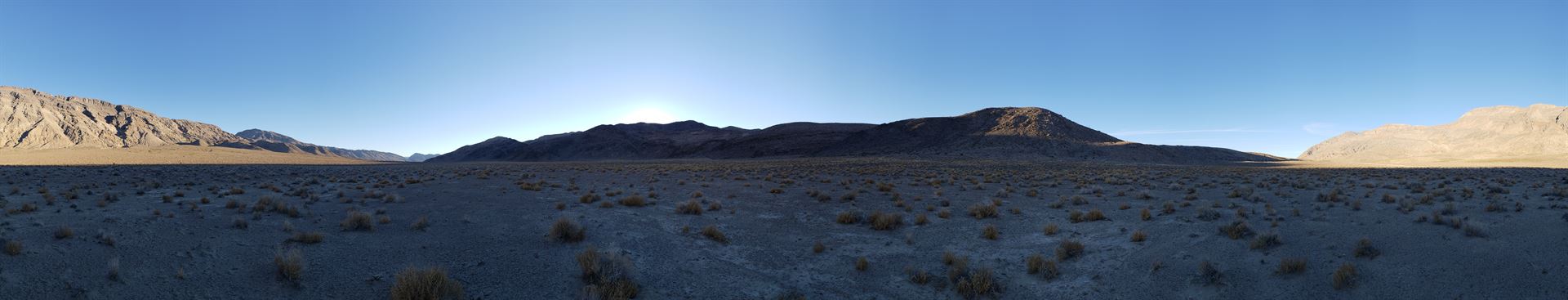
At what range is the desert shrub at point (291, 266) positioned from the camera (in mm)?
7254

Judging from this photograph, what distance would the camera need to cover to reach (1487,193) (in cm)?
1595

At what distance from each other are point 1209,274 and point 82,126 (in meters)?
156

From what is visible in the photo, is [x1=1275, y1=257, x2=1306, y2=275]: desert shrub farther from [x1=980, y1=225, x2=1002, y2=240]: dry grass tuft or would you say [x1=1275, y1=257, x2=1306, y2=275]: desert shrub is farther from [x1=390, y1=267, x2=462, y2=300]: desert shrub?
[x1=390, y1=267, x2=462, y2=300]: desert shrub

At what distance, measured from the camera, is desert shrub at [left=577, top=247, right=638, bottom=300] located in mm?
7336

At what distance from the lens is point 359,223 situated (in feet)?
34.7

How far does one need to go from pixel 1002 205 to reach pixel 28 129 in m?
150

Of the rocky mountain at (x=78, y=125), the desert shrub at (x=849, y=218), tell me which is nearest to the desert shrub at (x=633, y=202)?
the desert shrub at (x=849, y=218)

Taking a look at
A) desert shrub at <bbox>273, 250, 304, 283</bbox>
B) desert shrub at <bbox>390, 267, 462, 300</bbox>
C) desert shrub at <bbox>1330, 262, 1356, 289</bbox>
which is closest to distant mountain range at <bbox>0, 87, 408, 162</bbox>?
desert shrub at <bbox>273, 250, 304, 283</bbox>

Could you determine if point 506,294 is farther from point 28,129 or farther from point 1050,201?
point 28,129

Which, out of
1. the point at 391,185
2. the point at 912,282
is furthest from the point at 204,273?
the point at 391,185

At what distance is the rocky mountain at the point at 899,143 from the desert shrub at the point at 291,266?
6815 cm

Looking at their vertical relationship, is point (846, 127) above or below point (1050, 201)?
above

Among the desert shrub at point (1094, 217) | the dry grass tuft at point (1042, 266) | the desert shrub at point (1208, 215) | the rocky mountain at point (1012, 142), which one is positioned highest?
the rocky mountain at point (1012, 142)

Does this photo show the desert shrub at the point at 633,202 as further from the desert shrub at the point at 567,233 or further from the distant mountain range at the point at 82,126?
the distant mountain range at the point at 82,126
